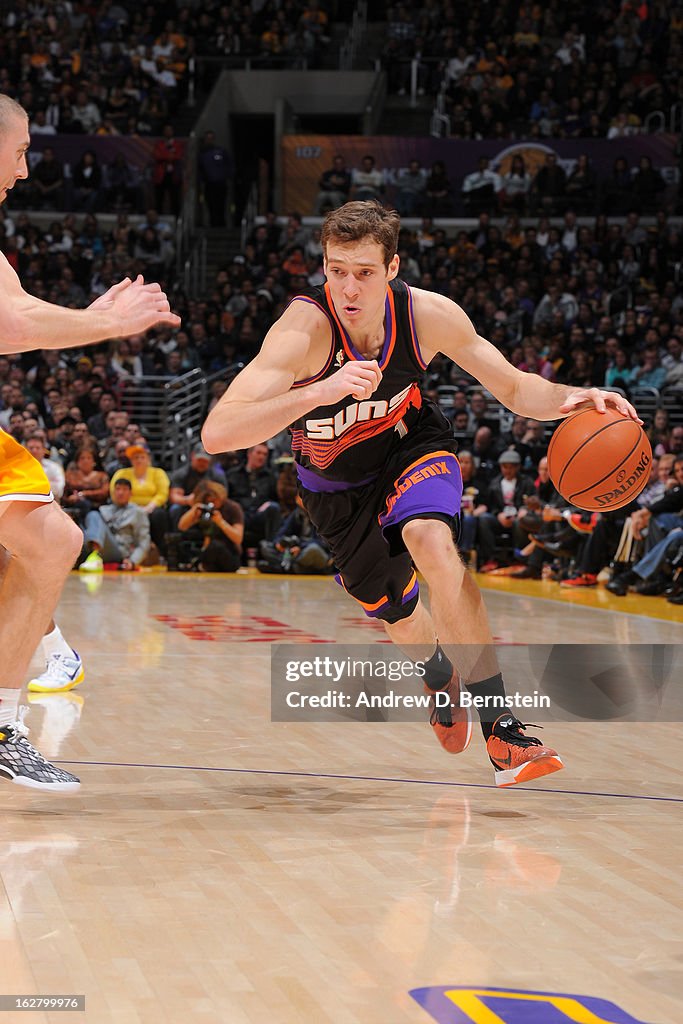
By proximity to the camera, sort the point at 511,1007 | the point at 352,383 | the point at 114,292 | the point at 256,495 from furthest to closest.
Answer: the point at 256,495
the point at 114,292
the point at 352,383
the point at 511,1007

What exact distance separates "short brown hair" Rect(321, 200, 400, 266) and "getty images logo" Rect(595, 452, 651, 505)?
3.67 ft

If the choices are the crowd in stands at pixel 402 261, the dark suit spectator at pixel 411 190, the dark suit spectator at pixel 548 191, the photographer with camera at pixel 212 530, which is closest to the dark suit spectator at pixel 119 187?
the crowd in stands at pixel 402 261

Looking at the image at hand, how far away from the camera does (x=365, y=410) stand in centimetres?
455

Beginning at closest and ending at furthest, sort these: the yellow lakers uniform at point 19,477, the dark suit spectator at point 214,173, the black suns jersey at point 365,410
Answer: the yellow lakers uniform at point 19,477 → the black suns jersey at point 365,410 → the dark suit spectator at point 214,173

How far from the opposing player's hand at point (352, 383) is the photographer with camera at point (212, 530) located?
917cm

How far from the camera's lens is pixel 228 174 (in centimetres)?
2170

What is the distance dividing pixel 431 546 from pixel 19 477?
1.34 metres

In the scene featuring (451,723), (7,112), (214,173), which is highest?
(7,112)

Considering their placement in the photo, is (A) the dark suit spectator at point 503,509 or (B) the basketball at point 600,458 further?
(A) the dark suit spectator at point 503,509

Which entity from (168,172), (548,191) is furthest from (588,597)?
(168,172)

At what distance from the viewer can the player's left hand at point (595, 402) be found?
432 cm

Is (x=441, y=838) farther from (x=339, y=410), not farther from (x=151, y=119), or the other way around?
(x=151, y=119)

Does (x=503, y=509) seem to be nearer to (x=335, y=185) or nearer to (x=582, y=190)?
(x=582, y=190)

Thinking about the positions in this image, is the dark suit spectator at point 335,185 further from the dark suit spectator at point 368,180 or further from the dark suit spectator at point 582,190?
Result: the dark suit spectator at point 582,190
